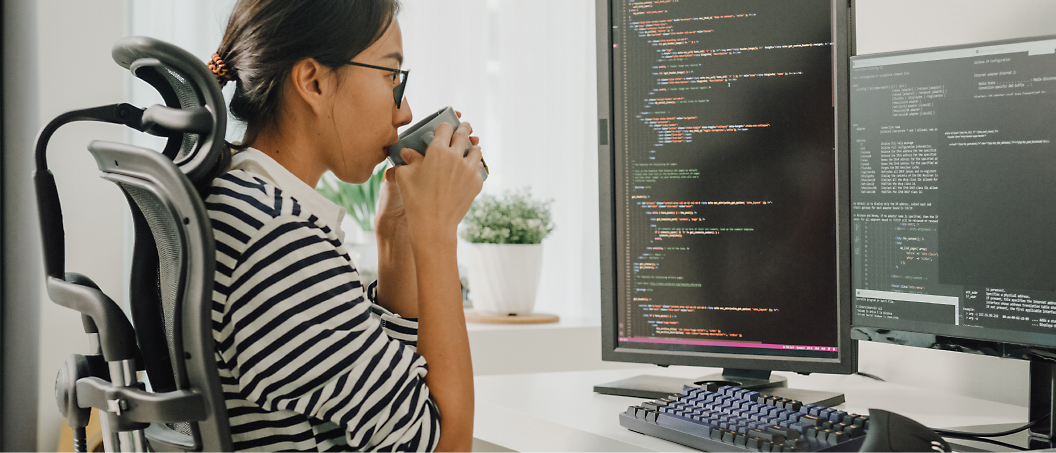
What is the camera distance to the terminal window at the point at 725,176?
1.05m

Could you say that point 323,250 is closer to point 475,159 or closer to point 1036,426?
point 475,159

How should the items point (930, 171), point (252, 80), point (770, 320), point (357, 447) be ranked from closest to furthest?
point (357, 447), point (252, 80), point (930, 171), point (770, 320)

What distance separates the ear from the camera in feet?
2.62

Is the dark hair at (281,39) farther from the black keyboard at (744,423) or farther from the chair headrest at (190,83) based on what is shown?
the black keyboard at (744,423)

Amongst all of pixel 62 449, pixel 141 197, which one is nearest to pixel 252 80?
pixel 141 197

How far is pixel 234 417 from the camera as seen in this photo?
2.29 ft

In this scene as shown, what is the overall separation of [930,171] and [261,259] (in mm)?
806

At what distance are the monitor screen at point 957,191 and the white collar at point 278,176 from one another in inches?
27.9

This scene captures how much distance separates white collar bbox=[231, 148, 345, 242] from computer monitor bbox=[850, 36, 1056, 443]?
0.71m

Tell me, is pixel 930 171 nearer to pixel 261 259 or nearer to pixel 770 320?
pixel 770 320

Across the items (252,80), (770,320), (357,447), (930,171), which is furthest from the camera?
(770,320)

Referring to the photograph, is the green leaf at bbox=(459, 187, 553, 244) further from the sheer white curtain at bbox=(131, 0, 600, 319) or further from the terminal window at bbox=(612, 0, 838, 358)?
the terminal window at bbox=(612, 0, 838, 358)

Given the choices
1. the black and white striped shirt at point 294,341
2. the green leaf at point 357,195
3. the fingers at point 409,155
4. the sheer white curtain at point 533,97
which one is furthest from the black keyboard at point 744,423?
the sheer white curtain at point 533,97

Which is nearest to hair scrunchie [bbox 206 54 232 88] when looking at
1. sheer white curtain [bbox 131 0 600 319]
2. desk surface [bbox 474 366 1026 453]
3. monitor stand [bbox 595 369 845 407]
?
desk surface [bbox 474 366 1026 453]
